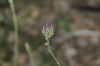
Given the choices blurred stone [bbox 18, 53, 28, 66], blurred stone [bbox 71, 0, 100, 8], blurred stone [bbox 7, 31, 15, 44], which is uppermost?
blurred stone [bbox 71, 0, 100, 8]

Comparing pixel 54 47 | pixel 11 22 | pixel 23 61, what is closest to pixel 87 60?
pixel 54 47

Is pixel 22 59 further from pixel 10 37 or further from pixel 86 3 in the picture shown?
pixel 86 3

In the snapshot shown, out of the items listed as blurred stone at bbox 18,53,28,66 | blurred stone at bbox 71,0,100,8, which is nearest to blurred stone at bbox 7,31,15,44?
blurred stone at bbox 18,53,28,66

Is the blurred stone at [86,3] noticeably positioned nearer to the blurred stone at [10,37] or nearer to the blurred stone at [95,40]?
the blurred stone at [95,40]

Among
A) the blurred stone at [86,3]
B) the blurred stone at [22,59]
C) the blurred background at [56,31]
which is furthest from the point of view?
the blurred stone at [86,3]

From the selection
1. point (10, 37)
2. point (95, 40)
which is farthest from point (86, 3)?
point (10, 37)

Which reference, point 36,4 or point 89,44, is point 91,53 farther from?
point 36,4

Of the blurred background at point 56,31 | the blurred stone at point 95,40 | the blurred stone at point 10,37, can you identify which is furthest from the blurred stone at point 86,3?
the blurred stone at point 10,37

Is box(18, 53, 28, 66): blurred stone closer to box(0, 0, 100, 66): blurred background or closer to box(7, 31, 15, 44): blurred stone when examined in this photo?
box(0, 0, 100, 66): blurred background
